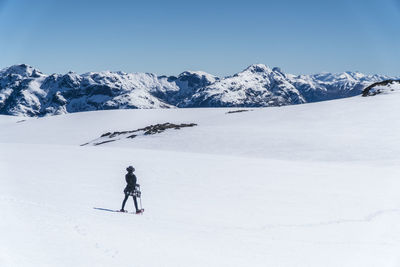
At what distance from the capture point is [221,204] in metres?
16.5

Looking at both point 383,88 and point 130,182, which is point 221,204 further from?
point 383,88

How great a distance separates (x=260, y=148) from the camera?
35188 millimetres

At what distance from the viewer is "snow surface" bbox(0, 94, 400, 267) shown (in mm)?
10000

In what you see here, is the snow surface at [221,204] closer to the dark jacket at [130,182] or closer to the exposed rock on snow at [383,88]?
the dark jacket at [130,182]

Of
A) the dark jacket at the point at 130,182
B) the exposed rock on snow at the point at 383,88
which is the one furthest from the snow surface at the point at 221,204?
the exposed rock on snow at the point at 383,88

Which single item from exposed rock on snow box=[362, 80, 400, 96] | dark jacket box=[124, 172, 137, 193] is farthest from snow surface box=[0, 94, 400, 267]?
exposed rock on snow box=[362, 80, 400, 96]

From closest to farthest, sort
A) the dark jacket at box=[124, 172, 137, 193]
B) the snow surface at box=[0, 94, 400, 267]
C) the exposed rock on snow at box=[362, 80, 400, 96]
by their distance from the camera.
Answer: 1. the snow surface at box=[0, 94, 400, 267]
2. the dark jacket at box=[124, 172, 137, 193]
3. the exposed rock on snow at box=[362, 80, 400, 96]

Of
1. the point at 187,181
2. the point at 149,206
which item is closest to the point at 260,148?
the point at 187,181

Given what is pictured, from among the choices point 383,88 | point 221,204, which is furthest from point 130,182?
point 383,88

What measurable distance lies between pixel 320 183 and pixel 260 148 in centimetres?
1422

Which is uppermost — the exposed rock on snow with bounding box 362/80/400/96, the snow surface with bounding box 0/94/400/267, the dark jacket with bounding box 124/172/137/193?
the exposed rock on snow with bounding box 362/80/400/96

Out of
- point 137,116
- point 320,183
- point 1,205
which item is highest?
point 137,116

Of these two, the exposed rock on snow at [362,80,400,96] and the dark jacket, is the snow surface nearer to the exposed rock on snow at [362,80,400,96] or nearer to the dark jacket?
the dark jacket

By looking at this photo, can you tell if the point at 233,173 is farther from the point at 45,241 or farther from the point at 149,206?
the point at 45,241
